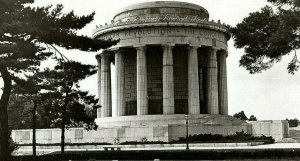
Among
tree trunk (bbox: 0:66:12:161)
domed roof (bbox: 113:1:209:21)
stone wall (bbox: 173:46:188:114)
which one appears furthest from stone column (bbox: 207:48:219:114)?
tree trunk (bbox: 0:66:12:161)

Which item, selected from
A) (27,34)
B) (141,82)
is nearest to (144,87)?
(141,82)

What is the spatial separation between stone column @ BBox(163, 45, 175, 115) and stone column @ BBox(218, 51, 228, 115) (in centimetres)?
913

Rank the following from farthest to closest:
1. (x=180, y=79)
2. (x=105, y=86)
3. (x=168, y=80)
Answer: (x=105, y=86) < (x=180, y=79) < (x=168, y=80)

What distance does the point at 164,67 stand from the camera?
213ft

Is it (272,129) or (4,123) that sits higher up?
(4,123)

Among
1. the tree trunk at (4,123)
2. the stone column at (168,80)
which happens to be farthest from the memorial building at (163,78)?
the tree trunk at (4,123)

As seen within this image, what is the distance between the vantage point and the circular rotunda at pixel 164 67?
6431cm

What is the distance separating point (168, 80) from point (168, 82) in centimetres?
23

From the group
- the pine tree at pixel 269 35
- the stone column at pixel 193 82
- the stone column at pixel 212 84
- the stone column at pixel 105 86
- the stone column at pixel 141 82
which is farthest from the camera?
the stone column at pixel 105 86

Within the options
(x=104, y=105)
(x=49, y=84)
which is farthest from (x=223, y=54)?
(x=49, y=84)

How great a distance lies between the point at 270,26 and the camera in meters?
33.2

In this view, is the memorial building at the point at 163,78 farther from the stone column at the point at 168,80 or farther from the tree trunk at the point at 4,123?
the tree trunk at the point at 4,123

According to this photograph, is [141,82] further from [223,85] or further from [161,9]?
[223,85]

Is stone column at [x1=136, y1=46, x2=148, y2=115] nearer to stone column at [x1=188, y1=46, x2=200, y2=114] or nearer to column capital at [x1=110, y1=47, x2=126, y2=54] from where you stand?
column capital at [x1=110, y1=47, x2=126, y2=54]
